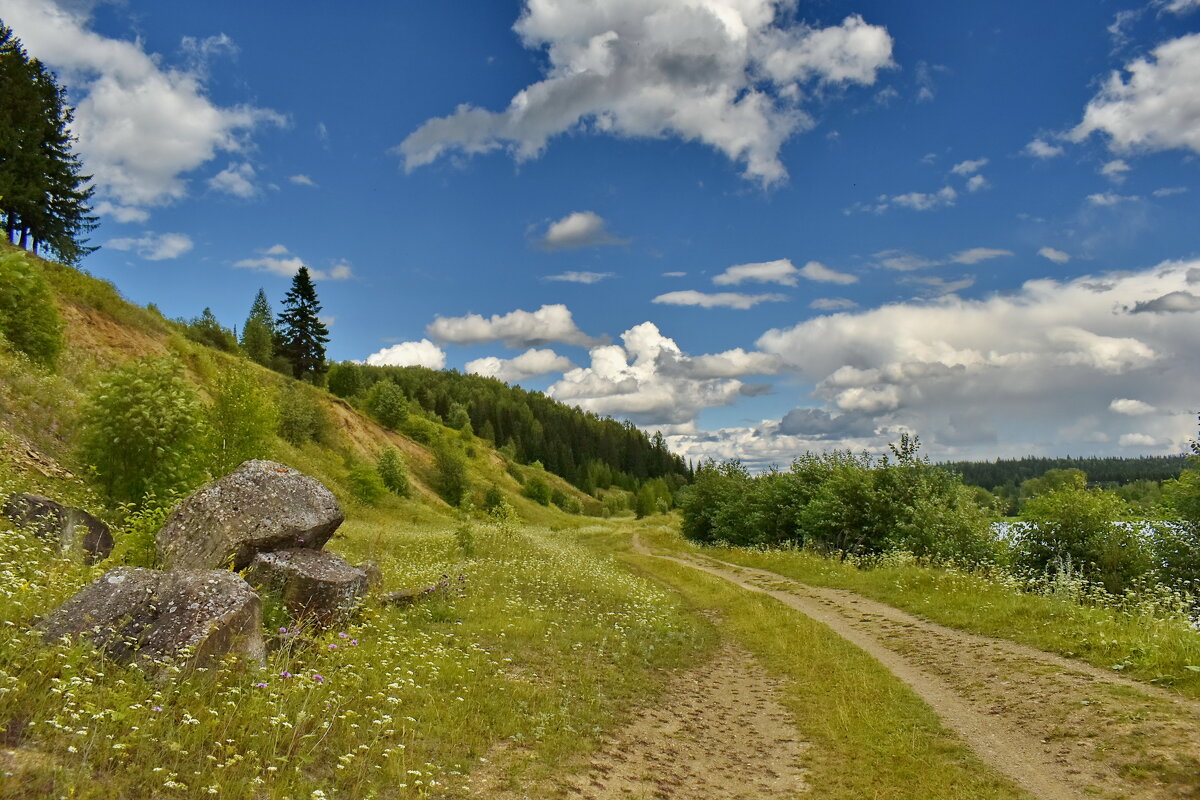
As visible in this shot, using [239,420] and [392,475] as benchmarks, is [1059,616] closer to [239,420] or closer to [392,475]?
[239,420]

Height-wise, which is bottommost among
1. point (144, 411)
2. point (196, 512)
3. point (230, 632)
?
point (230, 632)

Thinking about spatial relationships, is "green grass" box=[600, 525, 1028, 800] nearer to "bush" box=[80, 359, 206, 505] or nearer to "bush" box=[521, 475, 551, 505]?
"bush" box=[80, 359, 206, 505]

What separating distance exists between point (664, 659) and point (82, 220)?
59261 millimetres

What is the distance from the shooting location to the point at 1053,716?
10.4 meters

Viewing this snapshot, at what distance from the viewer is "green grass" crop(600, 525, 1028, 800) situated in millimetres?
8859

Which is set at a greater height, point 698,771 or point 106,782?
point 106,782

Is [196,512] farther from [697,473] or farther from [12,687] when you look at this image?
[697,473]

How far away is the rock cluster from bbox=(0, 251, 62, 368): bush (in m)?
25.1

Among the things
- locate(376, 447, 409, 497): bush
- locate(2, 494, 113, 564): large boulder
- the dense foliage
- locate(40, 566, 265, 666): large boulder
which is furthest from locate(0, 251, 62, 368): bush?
the dense foliage

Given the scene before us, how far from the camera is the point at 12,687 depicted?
631 cm

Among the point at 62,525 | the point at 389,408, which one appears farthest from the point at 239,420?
the point at 389,408

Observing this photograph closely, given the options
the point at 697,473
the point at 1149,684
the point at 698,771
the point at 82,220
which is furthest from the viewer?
the point at 697,473

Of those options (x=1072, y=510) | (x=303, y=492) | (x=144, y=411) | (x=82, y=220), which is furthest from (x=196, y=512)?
(x=82, y=220)

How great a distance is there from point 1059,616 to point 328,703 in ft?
52.9
